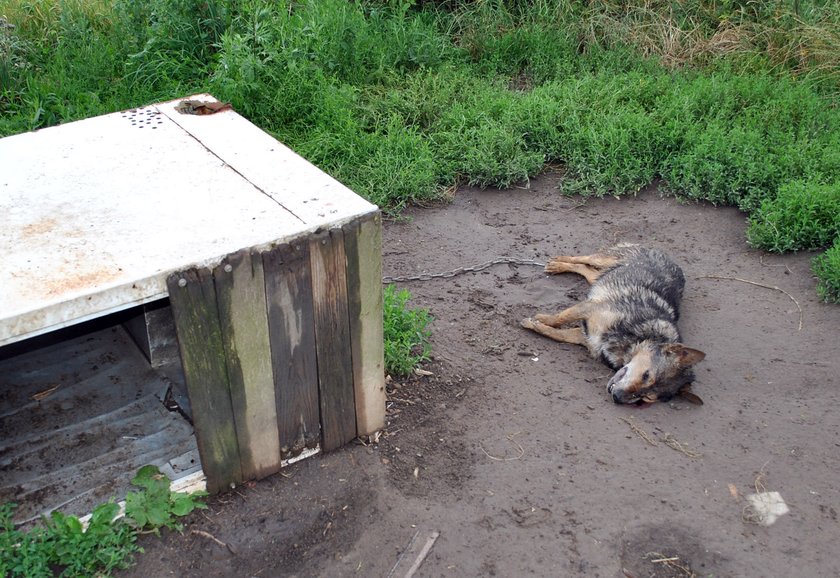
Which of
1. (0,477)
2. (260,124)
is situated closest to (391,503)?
(0,477)

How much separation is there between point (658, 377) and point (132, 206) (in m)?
3.15

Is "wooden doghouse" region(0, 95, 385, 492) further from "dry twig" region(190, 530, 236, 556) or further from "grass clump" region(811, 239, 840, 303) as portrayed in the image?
"grass clump" region(811, 239, 840, 303)

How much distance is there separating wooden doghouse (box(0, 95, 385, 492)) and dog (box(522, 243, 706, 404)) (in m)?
1.63

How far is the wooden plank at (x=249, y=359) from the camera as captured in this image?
12.2 ft

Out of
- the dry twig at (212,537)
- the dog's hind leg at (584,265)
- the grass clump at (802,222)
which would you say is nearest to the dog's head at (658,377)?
the dog's hind leg at (584,265)

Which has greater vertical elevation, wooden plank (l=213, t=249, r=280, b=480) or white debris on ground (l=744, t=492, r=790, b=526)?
wooden plank (l=213, t=249, r=280, b=480)

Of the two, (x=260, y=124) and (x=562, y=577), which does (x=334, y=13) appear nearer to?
(x=260, y=124)

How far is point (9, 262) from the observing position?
357 centimetres

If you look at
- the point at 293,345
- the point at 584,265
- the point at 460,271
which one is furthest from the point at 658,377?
the point at 293,345

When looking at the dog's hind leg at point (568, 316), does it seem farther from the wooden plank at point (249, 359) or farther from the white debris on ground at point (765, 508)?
the wooden plank at point (249, 359)

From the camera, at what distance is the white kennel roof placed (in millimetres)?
3434

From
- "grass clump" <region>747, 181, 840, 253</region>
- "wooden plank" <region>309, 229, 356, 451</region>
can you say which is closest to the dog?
"grass clump" <region>747, 181, 840, 253</region>

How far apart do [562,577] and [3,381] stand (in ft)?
11.0

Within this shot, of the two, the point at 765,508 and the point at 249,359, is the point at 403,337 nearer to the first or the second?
the point at 249,359
